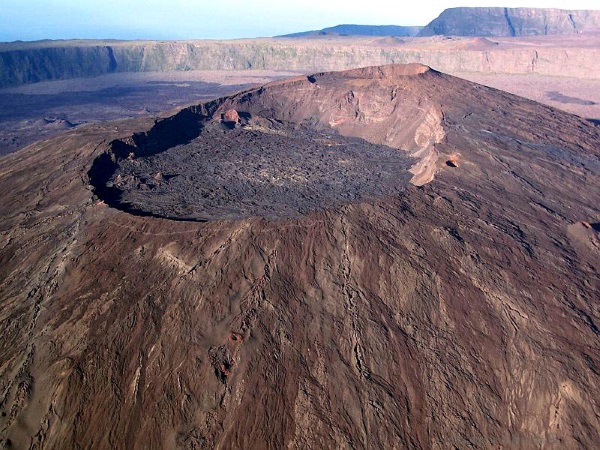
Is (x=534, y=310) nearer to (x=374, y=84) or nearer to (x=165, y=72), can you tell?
(x=374, y=84)

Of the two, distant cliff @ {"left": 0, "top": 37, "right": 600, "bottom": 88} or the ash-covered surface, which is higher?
the ash-covered surface

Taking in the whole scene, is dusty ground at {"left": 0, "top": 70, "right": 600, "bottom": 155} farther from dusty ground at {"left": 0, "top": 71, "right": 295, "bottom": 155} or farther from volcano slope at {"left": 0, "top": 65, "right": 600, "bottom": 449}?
volcano slope at {"left": 0, "top": 65, "right": 600, "bottom": 449}

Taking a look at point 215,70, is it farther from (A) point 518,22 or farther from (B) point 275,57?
(A) point 518,22

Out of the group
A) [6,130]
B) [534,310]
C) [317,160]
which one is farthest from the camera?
[6,130]

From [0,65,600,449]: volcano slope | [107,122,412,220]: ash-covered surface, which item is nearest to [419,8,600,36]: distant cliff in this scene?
[107,122,412,220]: ash-covered surface

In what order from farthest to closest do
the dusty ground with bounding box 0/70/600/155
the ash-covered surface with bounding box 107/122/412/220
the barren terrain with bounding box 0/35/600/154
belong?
the barren terrain with bounding box 0/35/600/154, the dusty ground with bounding box 0/70/600/155, the ash-covered surface with bounding box 107/122/412/220

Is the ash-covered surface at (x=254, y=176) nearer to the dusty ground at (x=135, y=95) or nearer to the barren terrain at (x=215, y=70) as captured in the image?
the dusty ground at (x=135, y=95)

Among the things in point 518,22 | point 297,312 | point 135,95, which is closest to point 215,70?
point 135,95

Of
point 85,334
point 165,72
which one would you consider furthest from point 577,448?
point 165,72
